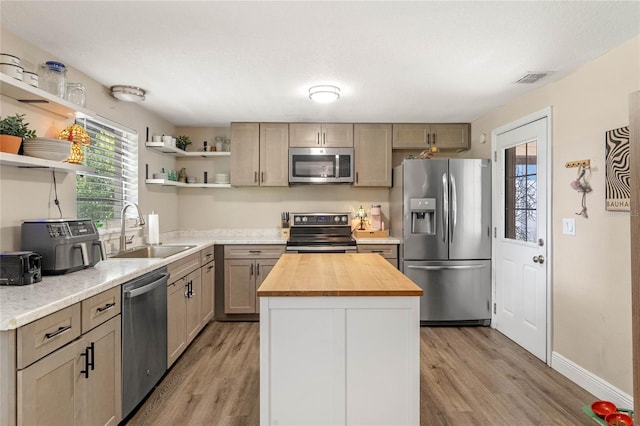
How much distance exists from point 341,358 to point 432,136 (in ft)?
10.7

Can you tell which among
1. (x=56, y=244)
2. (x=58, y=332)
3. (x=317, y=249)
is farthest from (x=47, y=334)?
(x=317, y=249)

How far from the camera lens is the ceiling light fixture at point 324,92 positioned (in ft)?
9.50

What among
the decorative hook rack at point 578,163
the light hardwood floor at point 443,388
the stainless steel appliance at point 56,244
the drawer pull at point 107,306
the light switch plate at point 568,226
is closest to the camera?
the drawer pull at point 107,306

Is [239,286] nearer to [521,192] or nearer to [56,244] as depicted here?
[56,244]

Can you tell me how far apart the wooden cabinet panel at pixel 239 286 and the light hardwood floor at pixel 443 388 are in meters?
0.52

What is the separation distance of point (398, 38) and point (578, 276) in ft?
6.97

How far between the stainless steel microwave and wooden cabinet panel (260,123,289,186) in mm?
91

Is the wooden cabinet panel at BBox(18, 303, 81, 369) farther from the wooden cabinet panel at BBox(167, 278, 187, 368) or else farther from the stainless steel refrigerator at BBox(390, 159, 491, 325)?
the stainless steel refrigerator at BBox(390, 159, 491, 325)

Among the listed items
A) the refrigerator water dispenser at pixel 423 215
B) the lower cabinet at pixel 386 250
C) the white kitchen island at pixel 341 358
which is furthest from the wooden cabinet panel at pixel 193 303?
the refrigerator water dispenser at pixel 423 215

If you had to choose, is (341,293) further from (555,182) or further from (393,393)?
(555,182)

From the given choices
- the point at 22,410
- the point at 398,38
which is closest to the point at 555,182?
the point at 398,38

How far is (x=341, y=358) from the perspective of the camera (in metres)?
1.78

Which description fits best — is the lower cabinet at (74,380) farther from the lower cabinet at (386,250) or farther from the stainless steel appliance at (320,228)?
the lower cabinet at (386,250)

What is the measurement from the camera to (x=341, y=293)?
173 cm
